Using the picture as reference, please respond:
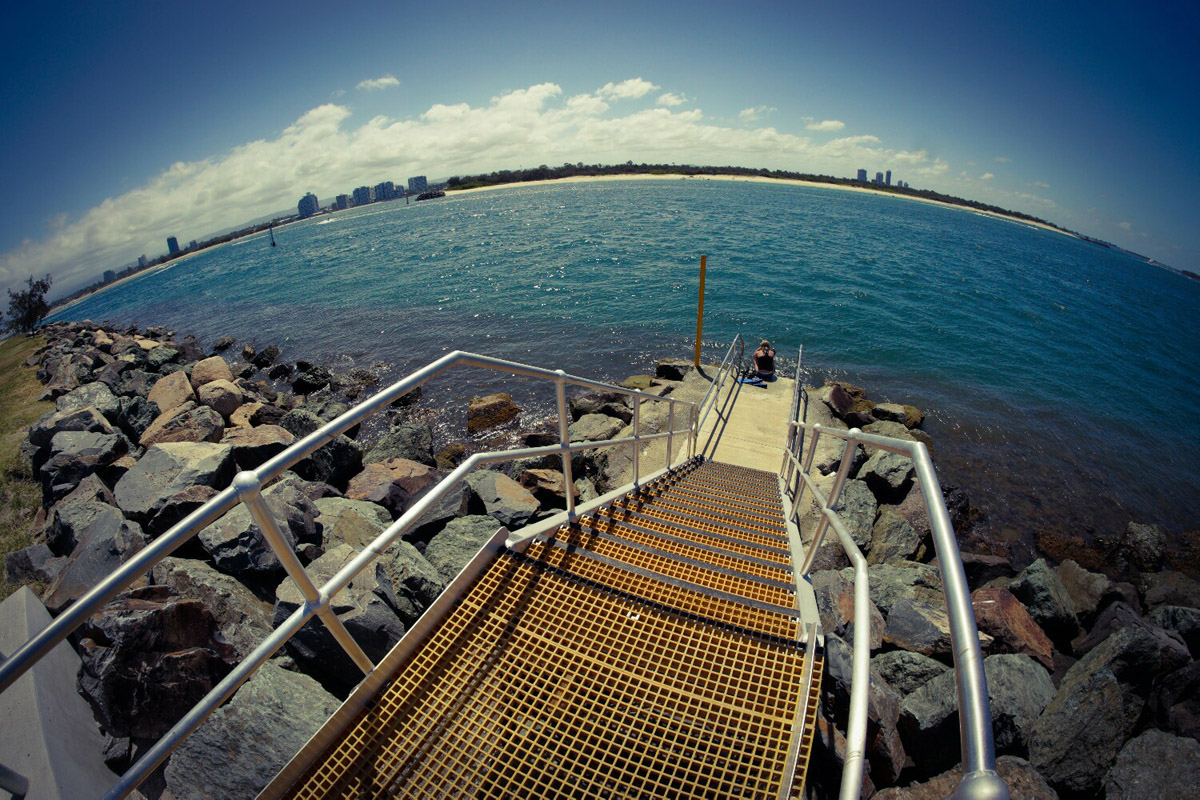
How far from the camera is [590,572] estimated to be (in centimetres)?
297

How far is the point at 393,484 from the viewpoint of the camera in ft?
24.2

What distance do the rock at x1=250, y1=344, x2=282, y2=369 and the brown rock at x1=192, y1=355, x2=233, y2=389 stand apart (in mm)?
4213

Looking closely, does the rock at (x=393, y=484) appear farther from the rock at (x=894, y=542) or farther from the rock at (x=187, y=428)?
the rock at (x=894, y=542)

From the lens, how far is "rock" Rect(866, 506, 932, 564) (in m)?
7.39

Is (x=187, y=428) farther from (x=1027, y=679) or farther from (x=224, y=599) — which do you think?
(x=1027, y=679)

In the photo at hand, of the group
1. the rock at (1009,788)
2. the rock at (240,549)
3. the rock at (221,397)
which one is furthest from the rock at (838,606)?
the rock at (221,397)

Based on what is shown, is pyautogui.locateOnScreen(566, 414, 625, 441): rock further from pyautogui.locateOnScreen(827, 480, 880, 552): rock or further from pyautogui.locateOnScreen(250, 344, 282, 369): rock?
pyautogui.locateOnScreen(250, 344, 282, 369): rock

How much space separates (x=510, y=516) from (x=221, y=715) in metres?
3.47

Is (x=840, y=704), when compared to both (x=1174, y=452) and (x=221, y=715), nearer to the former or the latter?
(x=221, y=715)

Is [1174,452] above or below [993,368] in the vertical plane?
below

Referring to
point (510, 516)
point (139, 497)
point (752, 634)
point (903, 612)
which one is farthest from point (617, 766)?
point (139, 497)

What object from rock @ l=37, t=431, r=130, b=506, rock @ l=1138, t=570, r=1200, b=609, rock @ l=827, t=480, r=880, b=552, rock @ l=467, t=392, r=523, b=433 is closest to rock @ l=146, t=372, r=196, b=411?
rock @ l=37, t=431, r=130, b=506

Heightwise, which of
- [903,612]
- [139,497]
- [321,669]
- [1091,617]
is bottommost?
[1091,617]

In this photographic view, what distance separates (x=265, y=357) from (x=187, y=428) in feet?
38.0
